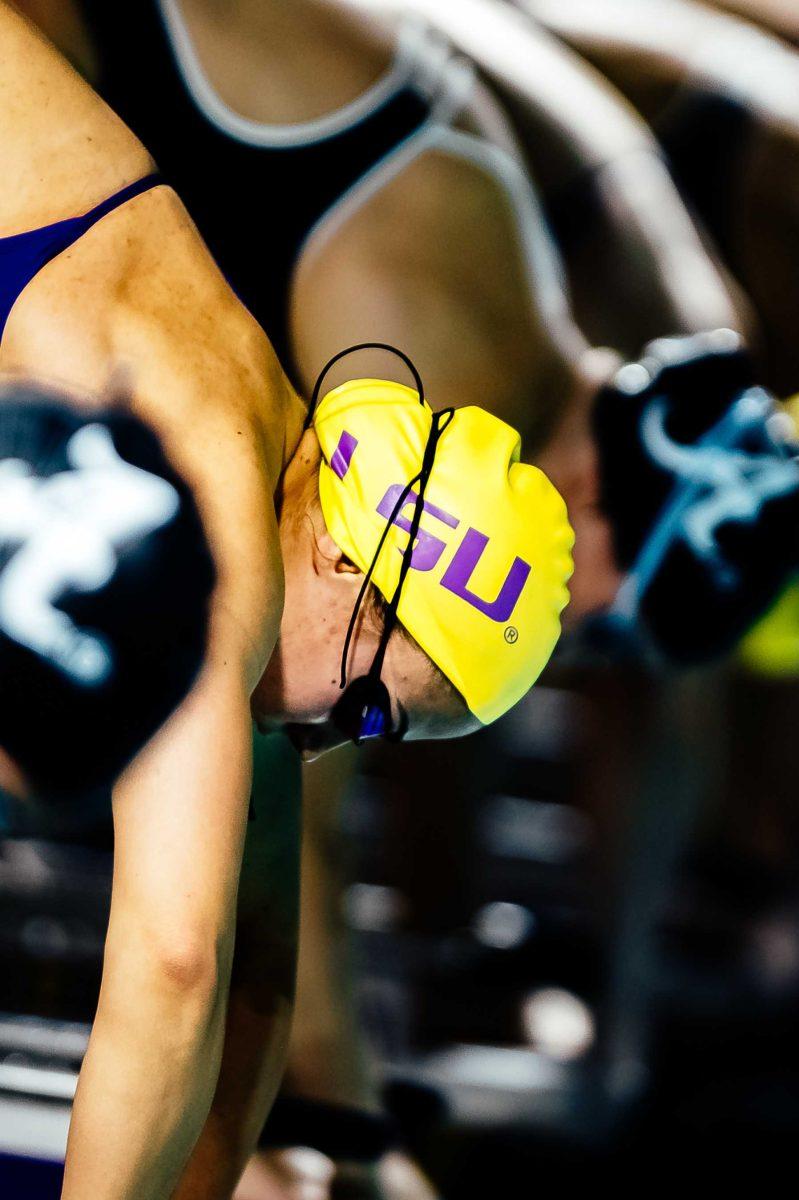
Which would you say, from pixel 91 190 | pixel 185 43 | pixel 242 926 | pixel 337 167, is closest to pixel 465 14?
pixel 337 167

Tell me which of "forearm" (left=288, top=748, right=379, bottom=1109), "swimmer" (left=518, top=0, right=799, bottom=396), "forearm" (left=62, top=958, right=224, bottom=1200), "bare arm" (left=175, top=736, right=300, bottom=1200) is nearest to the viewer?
"forearm" (left=62, top=958, right=224, bottom=1200)

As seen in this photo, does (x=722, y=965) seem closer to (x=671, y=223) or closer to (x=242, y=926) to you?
(x=242, y=926)

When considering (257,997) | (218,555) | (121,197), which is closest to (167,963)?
(218,555)

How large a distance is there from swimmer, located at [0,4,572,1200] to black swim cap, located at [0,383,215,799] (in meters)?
→ 0.02

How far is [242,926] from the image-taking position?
1.47m

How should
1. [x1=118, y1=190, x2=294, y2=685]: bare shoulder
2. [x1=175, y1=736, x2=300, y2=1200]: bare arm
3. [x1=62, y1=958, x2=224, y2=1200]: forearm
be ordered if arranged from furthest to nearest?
[x1=175, y1=736, x2=300, y2=1200]: bare arm, [x1=118, y1=190, x2=294, y2=685]: bare shoulder, [x1=62, y1=958, x2=224, y2=1200]: forearm

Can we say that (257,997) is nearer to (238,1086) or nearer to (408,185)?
(238,1086)

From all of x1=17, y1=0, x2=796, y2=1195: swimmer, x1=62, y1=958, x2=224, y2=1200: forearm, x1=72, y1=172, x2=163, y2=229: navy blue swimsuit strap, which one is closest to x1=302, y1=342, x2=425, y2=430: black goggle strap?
x1=17, y1=0, x2=796, y2=1195: swimmer

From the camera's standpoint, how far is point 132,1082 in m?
0.88

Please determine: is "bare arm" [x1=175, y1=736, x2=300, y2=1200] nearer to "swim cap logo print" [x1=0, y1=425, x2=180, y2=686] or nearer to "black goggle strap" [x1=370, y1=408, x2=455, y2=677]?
"black goggle strap" [x1=370, y1=408, x2=455, y2=677]

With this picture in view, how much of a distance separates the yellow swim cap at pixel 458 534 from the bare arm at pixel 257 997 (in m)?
0.38

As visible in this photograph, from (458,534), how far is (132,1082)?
1.88 feet

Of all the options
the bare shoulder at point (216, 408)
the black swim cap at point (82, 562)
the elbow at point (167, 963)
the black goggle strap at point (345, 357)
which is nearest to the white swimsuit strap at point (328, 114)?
the black goggle strap at point (345, 357)

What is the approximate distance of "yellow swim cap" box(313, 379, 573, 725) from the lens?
1134mm
